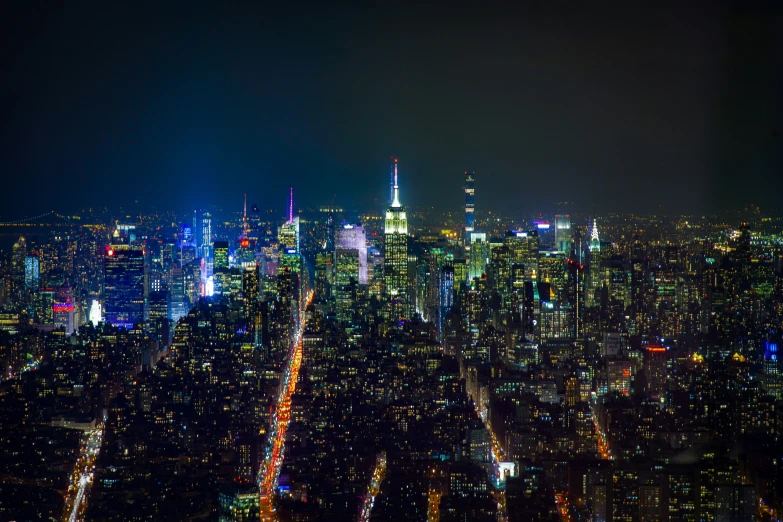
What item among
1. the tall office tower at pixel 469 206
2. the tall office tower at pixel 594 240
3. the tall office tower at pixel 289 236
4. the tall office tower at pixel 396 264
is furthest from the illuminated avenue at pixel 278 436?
the tall office tower at pixel 594 240

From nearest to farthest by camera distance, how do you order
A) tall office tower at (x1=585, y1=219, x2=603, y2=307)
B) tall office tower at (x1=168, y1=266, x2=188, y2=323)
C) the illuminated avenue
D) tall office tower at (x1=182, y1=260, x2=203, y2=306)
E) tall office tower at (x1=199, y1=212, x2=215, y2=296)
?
the illuminated avenue < tall office tower at (x1=585, y1=219, x2=603, y2=307) < tall office tower at (x1=199, y1=212, x2=215, y2=296) < tall office tower at (x1=168, y1=266, x2=188, y2=323) < tall office tower at (x1=182, y1=260, x2=203, y2=306)

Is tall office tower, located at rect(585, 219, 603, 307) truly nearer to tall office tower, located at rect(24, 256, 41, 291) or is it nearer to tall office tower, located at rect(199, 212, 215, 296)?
tall office tower, located at rect(199, 212, 215, 296)

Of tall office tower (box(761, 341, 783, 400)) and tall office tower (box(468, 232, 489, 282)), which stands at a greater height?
tall office tower (box(468, 232, 489, 282))

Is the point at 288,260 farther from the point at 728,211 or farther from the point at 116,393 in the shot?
the point at 728,211

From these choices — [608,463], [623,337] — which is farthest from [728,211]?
[623,337]

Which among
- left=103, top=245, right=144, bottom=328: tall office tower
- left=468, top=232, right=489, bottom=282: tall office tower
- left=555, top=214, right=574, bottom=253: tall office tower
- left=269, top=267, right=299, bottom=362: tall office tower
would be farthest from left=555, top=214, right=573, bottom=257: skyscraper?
left=103, top=245, right=144, bottom=328: tall office tower

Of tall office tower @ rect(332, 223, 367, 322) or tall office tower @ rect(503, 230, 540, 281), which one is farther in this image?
tall office tower @ rect(332, 223, 367, 322)

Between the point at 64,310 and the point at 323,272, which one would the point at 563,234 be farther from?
the point at 64,310
